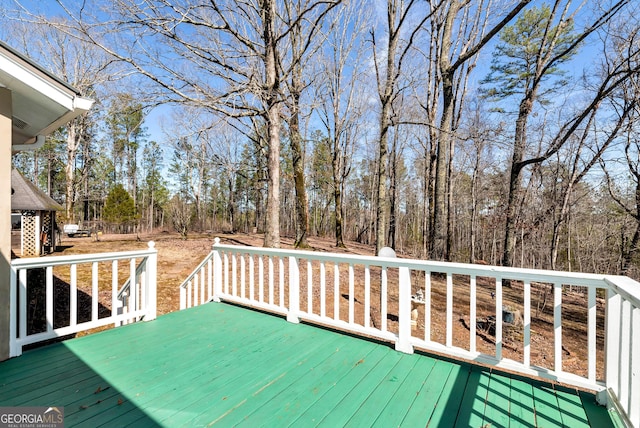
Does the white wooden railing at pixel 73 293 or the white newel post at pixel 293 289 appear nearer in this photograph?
the white wooden railing at pixel 73 293

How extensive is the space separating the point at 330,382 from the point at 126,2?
679 cm

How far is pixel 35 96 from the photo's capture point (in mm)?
2645

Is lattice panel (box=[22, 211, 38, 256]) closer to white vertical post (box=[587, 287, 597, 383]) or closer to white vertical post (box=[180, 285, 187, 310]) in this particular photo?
white vertical post (box=[180, 285, 187, 310])

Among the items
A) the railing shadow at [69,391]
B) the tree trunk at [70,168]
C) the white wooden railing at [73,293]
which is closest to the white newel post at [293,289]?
the white wooden railing at [73,293]

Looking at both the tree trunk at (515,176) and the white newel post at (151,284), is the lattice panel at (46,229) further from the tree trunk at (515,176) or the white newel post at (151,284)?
the tree trunk at (515,176)

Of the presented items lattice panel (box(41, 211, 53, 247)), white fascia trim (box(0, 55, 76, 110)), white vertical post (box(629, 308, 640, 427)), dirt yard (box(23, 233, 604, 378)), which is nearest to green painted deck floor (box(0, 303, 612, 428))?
white vertical post (box(629, 308, 640, 427))

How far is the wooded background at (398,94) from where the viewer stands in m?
5.88

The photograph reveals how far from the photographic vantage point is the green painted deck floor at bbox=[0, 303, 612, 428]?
1692 mm

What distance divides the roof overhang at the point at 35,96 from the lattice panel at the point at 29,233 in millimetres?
8840

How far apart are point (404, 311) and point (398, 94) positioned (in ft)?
23.7

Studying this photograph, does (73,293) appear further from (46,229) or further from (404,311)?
(46,229)

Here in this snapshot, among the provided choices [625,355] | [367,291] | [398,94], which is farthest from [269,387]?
[398,94]

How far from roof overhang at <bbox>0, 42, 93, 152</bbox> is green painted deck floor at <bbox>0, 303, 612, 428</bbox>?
227cm

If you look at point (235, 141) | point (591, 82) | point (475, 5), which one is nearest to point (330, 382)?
point (591, 82)
